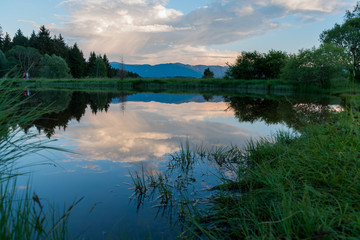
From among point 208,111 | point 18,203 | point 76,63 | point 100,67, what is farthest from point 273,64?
point 76,63

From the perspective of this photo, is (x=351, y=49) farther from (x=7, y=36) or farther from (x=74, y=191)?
(x=7, y=36)

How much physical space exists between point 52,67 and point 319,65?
172ft

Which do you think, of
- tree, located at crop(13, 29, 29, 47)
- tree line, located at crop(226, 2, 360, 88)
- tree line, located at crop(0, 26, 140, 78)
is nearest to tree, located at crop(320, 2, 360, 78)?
tree line, located at crop(226, 2, 360, 88)

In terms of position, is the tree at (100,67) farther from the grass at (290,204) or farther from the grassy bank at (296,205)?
the grassy bank at (296,205)

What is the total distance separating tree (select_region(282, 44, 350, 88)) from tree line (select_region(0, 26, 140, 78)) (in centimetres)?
3476

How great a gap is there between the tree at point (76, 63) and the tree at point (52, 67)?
52.0 feet

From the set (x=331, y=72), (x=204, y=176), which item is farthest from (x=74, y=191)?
(x=331, y=72)

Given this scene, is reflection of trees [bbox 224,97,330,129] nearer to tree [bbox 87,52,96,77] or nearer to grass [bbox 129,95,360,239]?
grass [bbox 129,95,360,239]

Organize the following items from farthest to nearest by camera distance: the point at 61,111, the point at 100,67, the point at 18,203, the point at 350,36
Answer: the point at 100,67 → the point at 350,36 → the point at 61,111 → the point at 18,203

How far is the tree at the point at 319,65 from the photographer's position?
26.0 meters

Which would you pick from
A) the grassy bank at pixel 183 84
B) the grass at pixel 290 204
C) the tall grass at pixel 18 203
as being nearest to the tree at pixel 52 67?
the grassy bank at pixel 183 84

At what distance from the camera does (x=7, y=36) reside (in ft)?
217

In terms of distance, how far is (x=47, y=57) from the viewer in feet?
178

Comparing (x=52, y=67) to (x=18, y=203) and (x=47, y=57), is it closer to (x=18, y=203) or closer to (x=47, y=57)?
(x=47, y=57)
